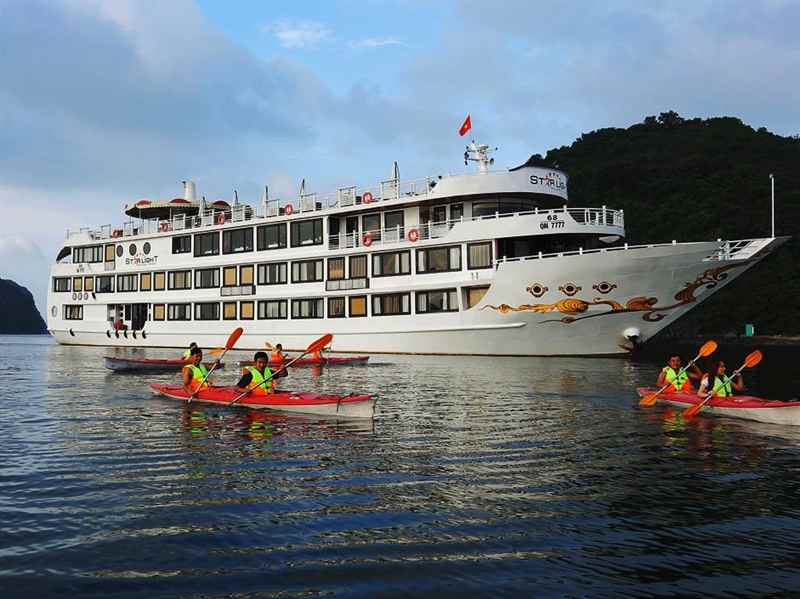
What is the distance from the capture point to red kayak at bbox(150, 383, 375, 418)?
1458 centimetres

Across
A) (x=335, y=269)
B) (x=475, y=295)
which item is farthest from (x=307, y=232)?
(x=475, y=295)

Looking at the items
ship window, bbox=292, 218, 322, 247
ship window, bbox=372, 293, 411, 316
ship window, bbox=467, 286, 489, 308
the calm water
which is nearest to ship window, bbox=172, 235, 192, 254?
ship window, bbox=292, 218, 322, 247

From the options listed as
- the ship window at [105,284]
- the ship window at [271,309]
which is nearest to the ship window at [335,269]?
the ship window at [271,309]

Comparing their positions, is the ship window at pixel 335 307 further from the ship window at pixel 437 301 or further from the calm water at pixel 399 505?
the calm water at pixel 399 505

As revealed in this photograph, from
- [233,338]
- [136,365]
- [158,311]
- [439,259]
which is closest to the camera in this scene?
[233,338]

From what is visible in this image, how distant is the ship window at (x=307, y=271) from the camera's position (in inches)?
1513

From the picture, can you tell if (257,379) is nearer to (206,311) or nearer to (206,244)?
(206,311)

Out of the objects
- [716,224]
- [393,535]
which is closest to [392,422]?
[393,535]

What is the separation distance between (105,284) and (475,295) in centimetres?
2912

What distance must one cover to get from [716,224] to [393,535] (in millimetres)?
70819

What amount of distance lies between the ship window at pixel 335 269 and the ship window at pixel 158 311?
13918 millimetres

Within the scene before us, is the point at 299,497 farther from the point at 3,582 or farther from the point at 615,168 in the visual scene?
the point at 615,168

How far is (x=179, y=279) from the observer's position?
4462cm

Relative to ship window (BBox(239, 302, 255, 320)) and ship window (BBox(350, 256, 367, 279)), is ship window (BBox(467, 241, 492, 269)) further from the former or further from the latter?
ship window (BBox(239, 302, 255, 320))
